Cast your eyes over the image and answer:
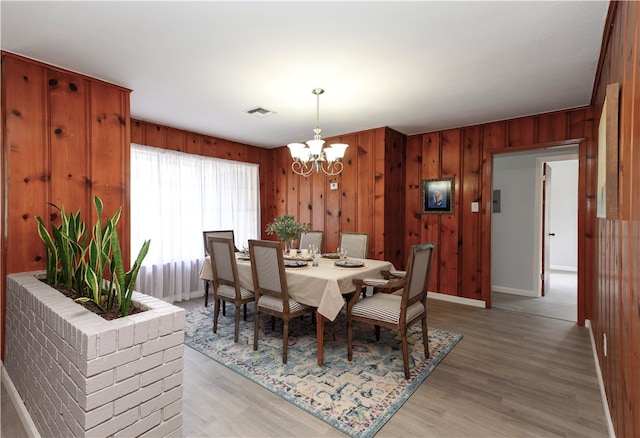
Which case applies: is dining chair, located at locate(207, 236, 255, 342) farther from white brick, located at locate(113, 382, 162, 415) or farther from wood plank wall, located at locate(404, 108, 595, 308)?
wood plank wall, located at locate(404, 108, 595, 308)

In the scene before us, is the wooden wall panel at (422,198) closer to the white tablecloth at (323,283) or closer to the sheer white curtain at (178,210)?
the white tablecloth at (323,283)

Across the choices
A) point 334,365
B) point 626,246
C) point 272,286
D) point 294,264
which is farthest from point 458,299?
point 626,246

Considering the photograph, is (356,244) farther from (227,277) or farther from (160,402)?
(160,402)

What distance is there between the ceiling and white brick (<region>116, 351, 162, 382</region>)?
1.87m

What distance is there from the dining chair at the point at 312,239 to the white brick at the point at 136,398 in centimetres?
287

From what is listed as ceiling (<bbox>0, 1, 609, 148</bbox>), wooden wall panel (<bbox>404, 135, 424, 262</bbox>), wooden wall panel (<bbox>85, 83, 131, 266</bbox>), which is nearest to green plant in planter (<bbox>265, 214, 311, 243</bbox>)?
ceiling (<bbox>0, 1, 609, 148</bbox>)

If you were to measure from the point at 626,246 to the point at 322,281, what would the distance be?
1844mm

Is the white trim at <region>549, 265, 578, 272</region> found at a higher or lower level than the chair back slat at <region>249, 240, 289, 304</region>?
lower

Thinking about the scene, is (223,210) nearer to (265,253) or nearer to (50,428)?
(265,253)

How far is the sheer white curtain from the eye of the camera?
4074 millimetres

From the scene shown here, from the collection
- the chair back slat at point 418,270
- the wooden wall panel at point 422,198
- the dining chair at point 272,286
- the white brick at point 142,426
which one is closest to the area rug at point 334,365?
the dining chair at point 272,286

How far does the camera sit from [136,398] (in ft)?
4.73

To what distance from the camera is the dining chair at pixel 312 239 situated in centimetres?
430

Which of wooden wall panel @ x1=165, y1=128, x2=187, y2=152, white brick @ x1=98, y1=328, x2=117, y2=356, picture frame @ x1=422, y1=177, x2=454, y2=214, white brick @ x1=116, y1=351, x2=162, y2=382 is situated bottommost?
white brick @ x1=116, y1=351, x2=162, y2=382
